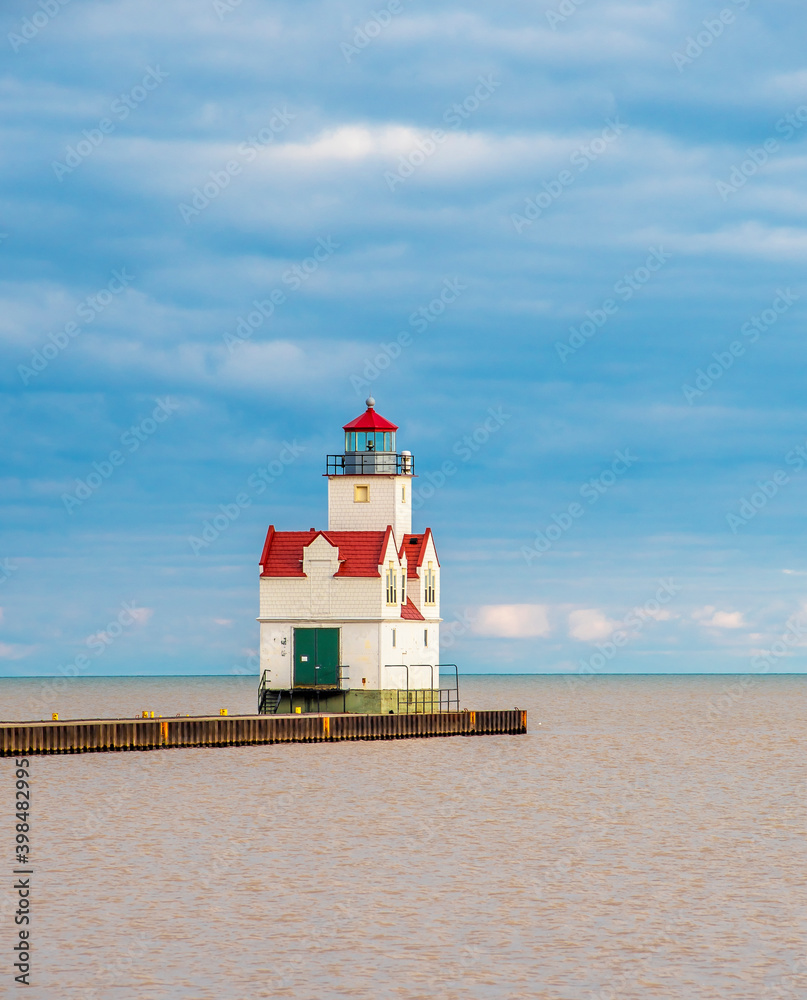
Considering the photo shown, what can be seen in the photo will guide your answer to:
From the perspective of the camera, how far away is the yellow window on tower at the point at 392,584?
190ft

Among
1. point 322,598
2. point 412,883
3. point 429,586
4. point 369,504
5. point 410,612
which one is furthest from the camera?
point 429,586

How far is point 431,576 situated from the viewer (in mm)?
62844

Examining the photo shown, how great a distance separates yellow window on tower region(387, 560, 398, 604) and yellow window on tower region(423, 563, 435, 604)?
351 cm

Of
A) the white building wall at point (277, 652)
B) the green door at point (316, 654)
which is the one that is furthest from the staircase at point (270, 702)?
the green door at point (316, 654)

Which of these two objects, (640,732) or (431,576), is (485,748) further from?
(640,732)

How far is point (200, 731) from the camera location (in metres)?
56.4

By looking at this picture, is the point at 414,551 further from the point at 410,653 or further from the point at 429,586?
the point at 410,653

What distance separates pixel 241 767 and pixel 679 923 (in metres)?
33.0

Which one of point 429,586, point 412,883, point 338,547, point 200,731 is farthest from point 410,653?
point 412,883

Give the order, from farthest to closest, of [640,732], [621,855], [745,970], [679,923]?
1. [640,732]
2. [621,855]
3. [679,923]
4. [745,970]

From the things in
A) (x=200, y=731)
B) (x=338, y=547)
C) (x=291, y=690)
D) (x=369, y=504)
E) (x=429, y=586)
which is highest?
(x=369, y=504)

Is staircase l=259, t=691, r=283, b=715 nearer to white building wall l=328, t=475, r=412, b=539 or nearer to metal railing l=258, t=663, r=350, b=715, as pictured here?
metal railing l=258, t=663, r=350, b=715

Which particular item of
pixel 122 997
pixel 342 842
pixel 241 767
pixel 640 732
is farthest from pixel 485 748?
pixel 122 997

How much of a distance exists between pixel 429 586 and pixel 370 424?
25.5 feet
